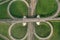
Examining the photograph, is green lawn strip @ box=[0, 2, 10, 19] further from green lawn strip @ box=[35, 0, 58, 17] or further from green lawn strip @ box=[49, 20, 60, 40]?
green lawn strip @ box=[49, 20, 60, 40]

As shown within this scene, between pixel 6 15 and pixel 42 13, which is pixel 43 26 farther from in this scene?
pixel 6 15

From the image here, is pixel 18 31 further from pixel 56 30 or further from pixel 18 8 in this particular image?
pixel 56 30

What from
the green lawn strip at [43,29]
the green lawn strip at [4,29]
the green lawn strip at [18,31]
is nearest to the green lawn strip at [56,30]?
the green lawn strip at [43,29]

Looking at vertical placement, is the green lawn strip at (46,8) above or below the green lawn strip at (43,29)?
above

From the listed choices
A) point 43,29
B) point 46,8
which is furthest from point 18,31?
point 46,8

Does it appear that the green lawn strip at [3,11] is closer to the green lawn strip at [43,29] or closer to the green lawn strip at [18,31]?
the green lawn strip at [18,31]

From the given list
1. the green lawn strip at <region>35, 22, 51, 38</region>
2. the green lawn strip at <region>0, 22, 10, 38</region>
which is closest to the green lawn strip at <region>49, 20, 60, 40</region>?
the green lawn strip at <region>35, 22, 51, 38</region>

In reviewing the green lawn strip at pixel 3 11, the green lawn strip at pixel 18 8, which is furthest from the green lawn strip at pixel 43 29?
the green lawn strip at pixel 3 11

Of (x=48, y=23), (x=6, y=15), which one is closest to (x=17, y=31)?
(x=6, y=15)
